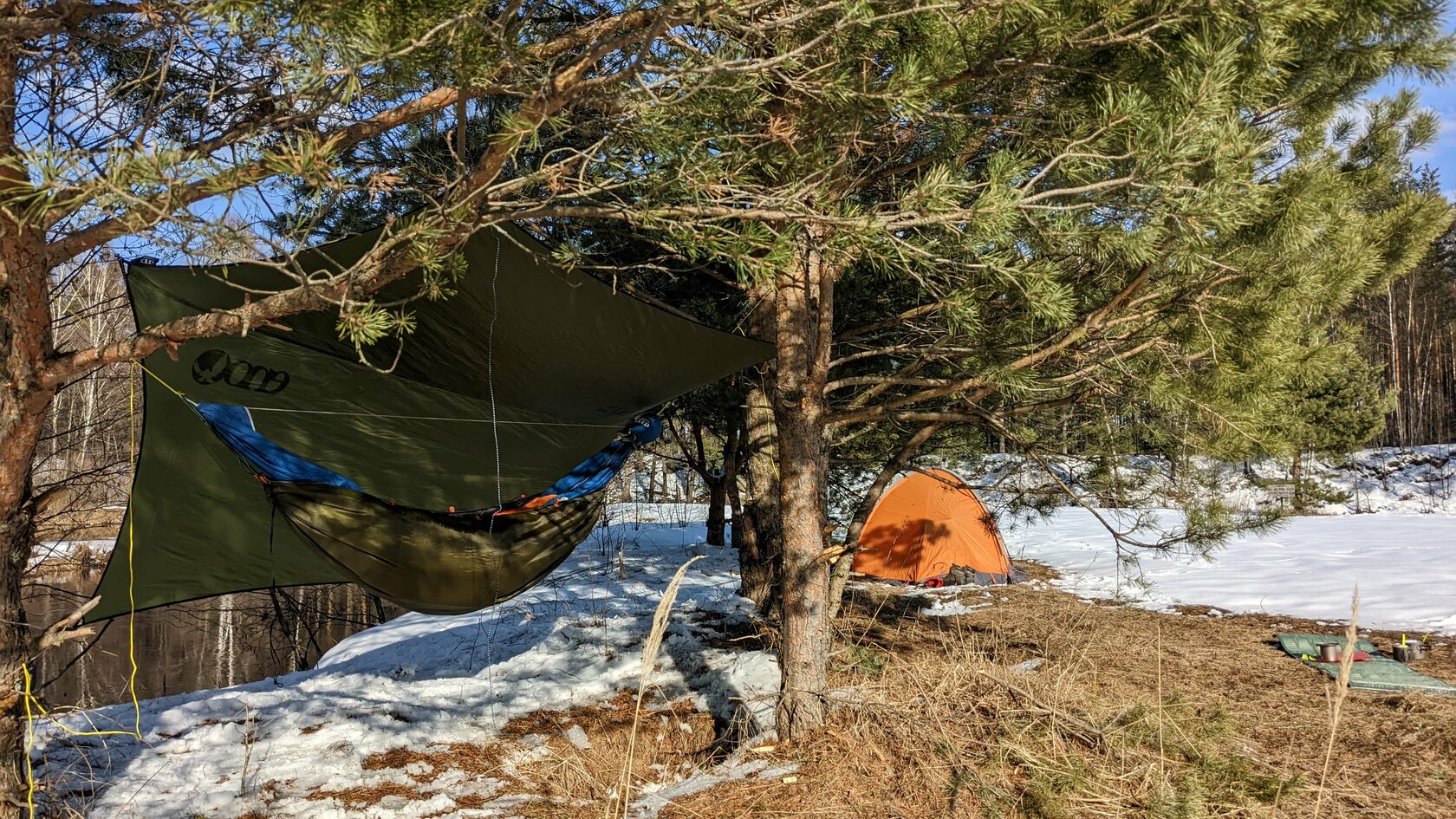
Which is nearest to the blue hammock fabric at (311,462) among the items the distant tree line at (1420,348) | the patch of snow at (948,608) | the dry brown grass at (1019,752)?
the dry brown grass at (1019,752)

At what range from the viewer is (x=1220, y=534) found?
3035 millimetres

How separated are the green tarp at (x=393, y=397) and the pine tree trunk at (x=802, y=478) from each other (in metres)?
0.26

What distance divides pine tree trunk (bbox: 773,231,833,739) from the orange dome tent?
4.42 m

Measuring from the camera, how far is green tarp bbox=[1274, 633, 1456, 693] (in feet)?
11.8

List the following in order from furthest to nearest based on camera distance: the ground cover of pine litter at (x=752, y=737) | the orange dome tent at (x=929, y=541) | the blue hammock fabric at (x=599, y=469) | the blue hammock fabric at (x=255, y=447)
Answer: the orange dome tent at (x=929, y=541)
the blue hammock fabric at (x=599, y=469)
the blue hammock fabric at (x=255, y=447)
the ground cover of pine litter at (x=752, y=737)

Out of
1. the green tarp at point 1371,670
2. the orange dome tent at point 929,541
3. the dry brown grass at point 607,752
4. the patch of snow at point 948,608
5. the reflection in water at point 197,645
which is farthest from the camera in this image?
the orange dome tent at point 929,541

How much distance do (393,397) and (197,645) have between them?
288 inches

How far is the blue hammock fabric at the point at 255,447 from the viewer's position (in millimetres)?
2467

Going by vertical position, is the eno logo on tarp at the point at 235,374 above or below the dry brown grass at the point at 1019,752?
above

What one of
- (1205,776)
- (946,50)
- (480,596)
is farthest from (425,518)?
(1205,776)

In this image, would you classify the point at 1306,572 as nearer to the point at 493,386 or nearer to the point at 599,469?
the point at 599,469

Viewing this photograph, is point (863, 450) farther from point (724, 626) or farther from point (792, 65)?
point (792, 65)

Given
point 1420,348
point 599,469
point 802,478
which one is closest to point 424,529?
point 599,469

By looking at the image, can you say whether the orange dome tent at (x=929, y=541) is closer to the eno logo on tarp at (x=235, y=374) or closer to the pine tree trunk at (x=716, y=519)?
the pine tree trunk at (x=716, y=519)
